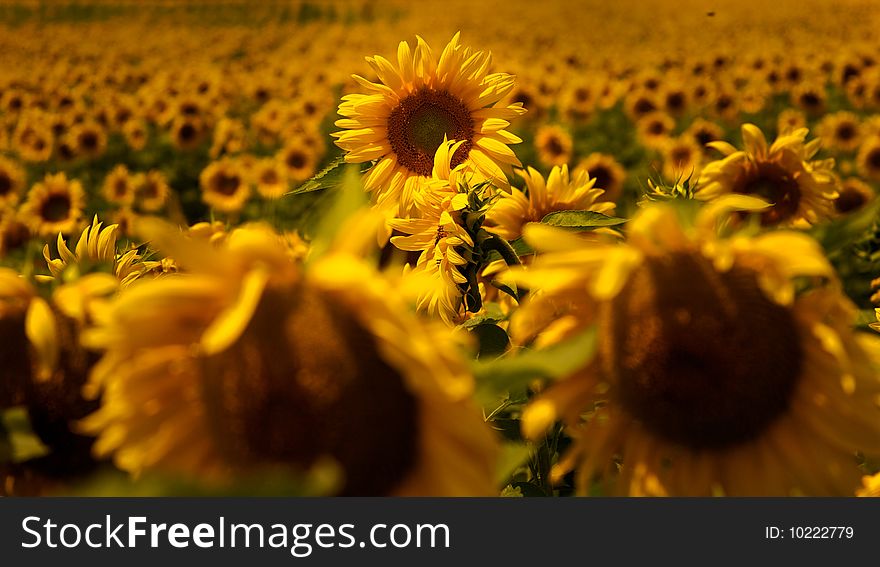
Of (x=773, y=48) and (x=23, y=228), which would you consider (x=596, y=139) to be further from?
(x=23, y=228)

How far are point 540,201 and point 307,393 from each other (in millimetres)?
1667

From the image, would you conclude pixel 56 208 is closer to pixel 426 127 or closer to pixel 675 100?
pixel 426 127

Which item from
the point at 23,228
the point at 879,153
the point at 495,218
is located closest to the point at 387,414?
the point at 495,218

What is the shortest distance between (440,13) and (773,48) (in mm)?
10481

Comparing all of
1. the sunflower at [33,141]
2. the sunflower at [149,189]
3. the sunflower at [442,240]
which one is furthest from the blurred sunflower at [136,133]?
the sunflower at [442,240]

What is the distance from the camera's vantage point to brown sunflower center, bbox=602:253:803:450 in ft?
2.70

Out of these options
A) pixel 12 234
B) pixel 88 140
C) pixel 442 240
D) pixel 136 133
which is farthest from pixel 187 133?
pixel 442 240

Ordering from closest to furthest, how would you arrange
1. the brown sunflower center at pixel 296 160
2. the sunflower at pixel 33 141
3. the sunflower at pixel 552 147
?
the sunflower at pixel 552 147 → the brown sunflower center at pixel 296 160 → the sunflower at pixel 33 141

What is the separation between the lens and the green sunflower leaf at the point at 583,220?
1.32 meters

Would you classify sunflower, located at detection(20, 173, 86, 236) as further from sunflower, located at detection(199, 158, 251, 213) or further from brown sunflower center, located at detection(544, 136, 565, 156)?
brown sunflower center, located at detection(544, 136, 565, 156)

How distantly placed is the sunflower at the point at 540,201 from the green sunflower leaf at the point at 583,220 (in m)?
0.70

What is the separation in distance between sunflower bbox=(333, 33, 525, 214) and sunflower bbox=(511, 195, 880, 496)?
4.02 ft

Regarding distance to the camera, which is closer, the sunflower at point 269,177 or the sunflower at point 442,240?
the sunflower at point 442,240

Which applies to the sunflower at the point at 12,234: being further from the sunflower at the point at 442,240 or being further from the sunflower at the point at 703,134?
the sunflower at the point at 703,134
